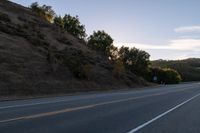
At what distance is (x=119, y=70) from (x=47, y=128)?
6020 centimetres

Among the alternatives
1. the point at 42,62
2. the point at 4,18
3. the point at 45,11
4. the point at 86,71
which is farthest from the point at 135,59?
the point at 42,62

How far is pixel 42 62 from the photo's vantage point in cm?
5541

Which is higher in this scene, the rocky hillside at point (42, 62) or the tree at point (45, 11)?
the tree at point (45, 11)

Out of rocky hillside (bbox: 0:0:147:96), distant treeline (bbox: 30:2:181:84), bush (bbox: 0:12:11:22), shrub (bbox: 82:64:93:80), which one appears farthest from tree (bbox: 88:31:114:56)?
shrub (bbox: 82:64:93:80)

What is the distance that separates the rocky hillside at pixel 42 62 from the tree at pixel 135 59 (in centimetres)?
3351

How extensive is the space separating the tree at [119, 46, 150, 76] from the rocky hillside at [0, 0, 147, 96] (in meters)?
33.5

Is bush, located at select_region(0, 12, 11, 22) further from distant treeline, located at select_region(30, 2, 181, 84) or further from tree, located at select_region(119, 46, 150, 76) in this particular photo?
tree, located at select_region(119, 46, 150, 76)

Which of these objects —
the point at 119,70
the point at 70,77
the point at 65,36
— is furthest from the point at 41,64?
the point at 65,36

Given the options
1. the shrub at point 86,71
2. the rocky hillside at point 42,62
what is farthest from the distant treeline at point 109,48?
the shrub at point 86,71

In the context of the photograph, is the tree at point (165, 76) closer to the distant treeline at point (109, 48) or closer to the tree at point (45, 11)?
the distant treeline at point (109, 48)

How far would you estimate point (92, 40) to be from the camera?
11575 centimetres

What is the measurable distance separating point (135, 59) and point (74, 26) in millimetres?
17517

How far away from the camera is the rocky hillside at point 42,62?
45750 mm

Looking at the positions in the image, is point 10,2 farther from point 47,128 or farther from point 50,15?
point 47,128
